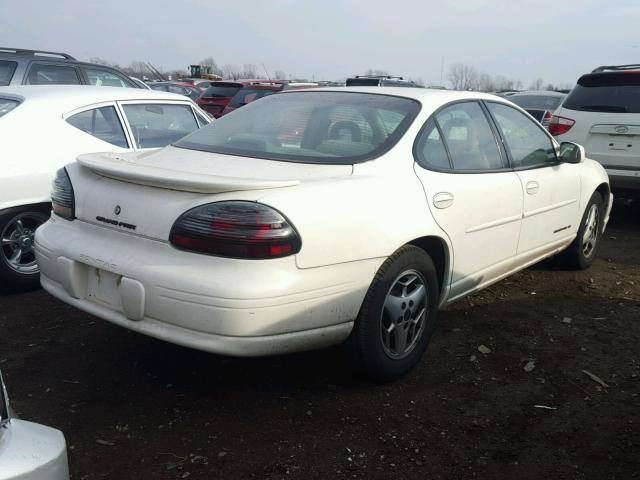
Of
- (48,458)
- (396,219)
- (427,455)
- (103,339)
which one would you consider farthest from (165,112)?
(48,458)

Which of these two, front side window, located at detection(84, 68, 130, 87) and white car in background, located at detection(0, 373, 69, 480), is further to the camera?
front side window, located at detection(84, 68, 130, 87)

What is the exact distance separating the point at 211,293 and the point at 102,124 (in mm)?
2924

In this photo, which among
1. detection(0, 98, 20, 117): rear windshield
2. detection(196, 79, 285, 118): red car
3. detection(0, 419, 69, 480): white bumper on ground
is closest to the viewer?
detection(0, 419, 69, 480): white bumper on ground

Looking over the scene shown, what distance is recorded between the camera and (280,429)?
275 centimetres

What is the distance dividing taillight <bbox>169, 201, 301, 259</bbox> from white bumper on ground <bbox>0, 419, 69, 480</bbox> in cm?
104

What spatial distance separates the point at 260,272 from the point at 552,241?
8.99ft

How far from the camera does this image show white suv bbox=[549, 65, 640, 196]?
20.5ft

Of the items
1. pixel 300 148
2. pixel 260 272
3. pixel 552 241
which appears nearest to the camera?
pixel 260 272

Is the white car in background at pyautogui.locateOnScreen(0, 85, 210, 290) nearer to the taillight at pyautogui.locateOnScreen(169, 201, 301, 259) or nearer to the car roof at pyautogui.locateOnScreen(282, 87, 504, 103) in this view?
the car roof at pyautogui.locateOnScreen(282, 87, 504, 103)

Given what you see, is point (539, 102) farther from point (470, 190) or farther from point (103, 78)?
point (470, 190)

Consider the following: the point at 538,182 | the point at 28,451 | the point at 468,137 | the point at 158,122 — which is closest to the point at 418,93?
the point at 468,137

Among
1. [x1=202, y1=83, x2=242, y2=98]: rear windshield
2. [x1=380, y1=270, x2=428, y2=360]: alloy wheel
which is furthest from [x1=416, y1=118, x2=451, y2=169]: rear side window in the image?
[x1=202, y1=83, x2=242, y2=98]: rear windshield

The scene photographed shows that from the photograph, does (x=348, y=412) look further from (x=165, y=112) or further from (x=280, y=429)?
(x=165, y=112)

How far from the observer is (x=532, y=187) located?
158 inches
